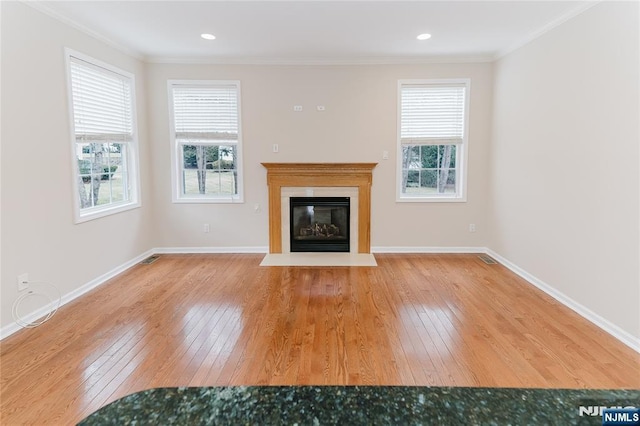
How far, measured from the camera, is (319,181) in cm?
525

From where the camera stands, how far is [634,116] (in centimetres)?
274

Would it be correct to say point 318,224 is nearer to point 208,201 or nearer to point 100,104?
point 208,201

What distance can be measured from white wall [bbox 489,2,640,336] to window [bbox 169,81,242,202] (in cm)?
356

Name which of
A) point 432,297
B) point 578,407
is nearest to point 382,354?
point 432,297

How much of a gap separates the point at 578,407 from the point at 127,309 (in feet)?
11.8

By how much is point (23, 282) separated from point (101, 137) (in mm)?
1774

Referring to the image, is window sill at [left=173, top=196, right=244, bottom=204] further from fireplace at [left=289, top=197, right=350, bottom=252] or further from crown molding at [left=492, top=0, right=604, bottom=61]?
crown molding at [left=492, top=0, right=604, bottom=61]

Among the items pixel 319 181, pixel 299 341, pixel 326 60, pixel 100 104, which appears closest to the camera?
pixel 299 341

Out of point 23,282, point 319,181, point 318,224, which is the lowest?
point 23,282

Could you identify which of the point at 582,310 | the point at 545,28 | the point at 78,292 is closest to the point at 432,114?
the point at 545,28

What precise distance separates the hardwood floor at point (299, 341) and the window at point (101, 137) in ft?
3.35

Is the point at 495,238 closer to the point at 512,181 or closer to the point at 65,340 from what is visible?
the point at 512,181

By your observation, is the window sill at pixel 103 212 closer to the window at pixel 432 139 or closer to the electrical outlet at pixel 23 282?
the electrical outlet at pixel 23 282

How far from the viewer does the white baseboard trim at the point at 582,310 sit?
9.08ft
